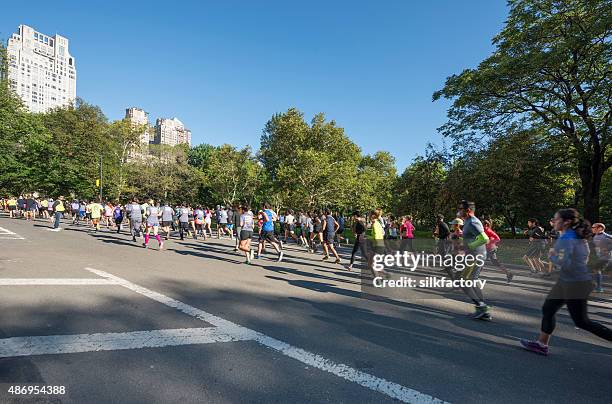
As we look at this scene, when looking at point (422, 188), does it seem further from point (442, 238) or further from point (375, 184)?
point (375, 184)

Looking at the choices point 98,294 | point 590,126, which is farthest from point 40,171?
point 590,126

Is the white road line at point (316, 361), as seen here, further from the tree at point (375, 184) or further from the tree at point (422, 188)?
the tree at point (375, 184)

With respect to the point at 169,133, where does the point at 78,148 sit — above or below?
below

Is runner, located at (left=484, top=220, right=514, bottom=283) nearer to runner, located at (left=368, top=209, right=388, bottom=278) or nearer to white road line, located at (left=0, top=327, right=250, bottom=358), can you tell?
runner, located at (left=368, top=209, right=388, bottom=278)

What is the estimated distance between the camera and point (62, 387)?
309cm

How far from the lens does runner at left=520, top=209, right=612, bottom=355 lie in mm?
4152

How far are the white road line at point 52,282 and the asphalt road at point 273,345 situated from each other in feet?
0.17

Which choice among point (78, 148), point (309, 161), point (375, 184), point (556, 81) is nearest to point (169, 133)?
point (78, 148)

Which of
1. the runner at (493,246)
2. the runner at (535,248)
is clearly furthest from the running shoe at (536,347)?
the runner at (535,248)

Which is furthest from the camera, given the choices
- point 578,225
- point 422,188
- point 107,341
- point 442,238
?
point 422,188

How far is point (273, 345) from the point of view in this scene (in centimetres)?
421

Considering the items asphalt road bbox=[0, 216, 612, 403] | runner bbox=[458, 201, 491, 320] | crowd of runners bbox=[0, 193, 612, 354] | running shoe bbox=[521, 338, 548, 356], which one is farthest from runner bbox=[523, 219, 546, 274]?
running shoe bbox=[521, 338, 548, 356]

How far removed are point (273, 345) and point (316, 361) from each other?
64 cm

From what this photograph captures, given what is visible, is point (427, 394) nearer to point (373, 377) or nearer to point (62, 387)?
point (373, 377)
